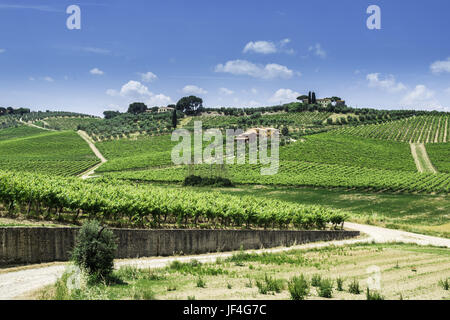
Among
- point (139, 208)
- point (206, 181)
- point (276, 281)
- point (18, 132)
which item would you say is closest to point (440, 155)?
point (206, 181)

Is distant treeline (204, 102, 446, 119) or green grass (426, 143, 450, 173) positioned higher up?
distant treeline (204, 102, 446, 119)

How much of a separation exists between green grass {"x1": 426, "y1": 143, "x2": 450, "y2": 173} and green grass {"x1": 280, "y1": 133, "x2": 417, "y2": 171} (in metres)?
4.91

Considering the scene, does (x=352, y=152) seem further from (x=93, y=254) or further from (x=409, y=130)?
(x=93, y=254)

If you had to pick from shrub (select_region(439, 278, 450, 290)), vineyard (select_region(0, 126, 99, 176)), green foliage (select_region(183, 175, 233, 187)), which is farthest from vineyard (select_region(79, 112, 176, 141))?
shrub (select_region(439, 278, 450, 290))

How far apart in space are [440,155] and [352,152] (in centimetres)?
2213

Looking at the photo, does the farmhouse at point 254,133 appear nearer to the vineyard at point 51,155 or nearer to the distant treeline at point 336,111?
the vineyard at point 51,155

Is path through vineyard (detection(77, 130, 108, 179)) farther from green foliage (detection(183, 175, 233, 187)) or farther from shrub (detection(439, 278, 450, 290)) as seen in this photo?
shrub (detection(439, 278, 450, 290))

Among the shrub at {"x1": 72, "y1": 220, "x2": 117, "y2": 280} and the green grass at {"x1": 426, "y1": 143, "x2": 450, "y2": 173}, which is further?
the green grass at {"x1": 426, "y1": 143, "x2": 450, "y2": 173}

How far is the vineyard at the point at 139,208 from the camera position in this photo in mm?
21391

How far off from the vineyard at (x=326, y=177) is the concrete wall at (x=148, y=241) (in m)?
32.0

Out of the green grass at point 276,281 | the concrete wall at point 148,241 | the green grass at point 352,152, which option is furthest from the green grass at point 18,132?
the green grass at point 276,281

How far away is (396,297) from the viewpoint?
11.1 m

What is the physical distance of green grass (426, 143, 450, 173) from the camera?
8447 cm
